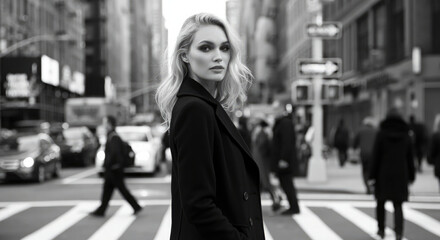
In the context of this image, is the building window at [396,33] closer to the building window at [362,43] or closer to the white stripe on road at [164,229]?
the building window at [362,43]

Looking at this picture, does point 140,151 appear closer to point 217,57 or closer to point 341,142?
point 341,142

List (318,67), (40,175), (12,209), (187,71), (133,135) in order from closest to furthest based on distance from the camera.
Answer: (187,71) < (12,209) < (318,67) < (40,175) < (133,135)

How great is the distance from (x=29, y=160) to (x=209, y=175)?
18.5m

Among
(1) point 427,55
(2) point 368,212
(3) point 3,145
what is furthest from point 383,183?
(1) point 427,55

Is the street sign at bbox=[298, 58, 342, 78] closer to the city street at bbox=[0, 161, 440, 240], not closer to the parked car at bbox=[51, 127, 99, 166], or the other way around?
the city street at bbox=[0, 161, 440, 240]

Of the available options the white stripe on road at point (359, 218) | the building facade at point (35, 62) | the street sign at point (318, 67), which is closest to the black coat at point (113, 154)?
the white stripe on road at point (359, 218)

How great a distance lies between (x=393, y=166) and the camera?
934 cm

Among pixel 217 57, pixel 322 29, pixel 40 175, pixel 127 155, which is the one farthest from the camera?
pixel 40 175

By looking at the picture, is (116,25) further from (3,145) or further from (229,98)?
(229,98)

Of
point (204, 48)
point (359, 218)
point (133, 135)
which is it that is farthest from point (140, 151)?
point (204, 48)

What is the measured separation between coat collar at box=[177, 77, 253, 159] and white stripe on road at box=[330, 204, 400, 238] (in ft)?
24.4

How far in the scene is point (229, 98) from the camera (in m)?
3.51

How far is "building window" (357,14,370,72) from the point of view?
134 feet

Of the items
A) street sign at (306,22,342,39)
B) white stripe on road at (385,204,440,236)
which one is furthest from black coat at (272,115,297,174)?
street sign at (306,22,342,39)
